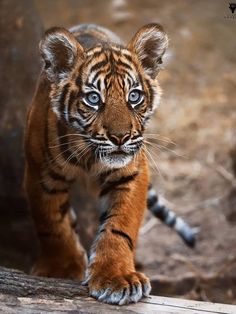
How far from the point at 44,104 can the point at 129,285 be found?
1.24 meters

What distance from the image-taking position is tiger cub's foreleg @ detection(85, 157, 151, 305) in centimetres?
381

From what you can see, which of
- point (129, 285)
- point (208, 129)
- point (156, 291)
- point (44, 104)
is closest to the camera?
point (129, 285)

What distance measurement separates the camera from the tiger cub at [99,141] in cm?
390

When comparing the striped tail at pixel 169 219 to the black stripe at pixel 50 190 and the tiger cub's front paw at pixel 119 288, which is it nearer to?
the black stripe at pixel 50 190

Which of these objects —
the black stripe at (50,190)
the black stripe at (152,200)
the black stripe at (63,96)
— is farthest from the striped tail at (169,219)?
the black stripe at (63,96)

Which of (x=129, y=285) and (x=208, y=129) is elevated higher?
(x=208, y=129)

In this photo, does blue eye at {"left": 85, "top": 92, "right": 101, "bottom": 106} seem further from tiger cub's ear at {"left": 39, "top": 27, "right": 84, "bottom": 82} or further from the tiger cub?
tiger cub's ear at {"left": 39, "top": 27, "right": 84, "bottom": 82}

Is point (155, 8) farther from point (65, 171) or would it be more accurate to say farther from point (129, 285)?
point (129, 285)

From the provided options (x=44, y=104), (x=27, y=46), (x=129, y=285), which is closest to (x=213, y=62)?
(x=27, y=46)

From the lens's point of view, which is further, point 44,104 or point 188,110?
point 188,110

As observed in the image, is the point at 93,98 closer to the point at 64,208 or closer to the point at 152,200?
the point at 64,208

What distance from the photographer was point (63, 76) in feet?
14.1

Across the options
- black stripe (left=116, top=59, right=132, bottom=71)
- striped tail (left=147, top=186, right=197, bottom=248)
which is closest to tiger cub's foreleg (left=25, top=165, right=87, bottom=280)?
black stripe (left=116, top=59, right=132, bottom=71)

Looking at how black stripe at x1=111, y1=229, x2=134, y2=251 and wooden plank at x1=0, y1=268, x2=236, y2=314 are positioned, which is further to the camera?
black stripe at x1=111, y1=229, x2=134, y2=251
